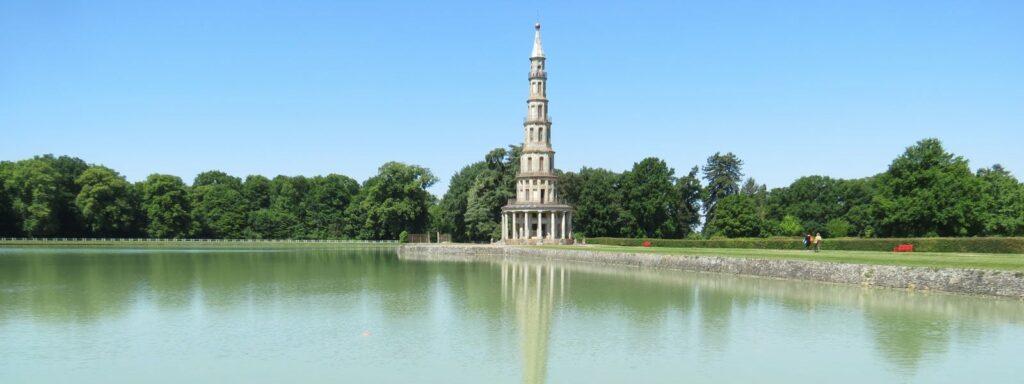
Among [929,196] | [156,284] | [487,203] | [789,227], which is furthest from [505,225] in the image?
[156,284]

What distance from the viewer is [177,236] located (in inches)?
3984

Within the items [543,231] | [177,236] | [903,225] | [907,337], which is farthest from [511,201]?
[907,337]

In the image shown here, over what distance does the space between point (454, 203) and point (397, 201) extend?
368 inches

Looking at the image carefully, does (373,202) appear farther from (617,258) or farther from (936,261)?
(936,261)

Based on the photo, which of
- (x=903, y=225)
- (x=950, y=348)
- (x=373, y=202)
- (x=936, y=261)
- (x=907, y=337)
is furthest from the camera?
(x=373, y=202)

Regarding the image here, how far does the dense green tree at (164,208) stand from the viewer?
328ft

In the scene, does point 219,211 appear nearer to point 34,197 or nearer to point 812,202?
point 34,197

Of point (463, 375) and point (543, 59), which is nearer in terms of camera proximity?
point (463, 375)

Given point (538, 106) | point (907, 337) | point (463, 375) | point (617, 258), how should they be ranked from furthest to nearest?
1. point (538, 106)
2. point (617, 258)
3. point (907, 337)
4. point (463, 375)

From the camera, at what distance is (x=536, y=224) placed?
81.1 metres

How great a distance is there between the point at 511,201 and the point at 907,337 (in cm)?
6194

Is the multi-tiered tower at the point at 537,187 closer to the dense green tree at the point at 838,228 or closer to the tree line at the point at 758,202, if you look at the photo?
the tree line at the point at 758,202

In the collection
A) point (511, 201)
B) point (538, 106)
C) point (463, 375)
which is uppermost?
point (538, 106)

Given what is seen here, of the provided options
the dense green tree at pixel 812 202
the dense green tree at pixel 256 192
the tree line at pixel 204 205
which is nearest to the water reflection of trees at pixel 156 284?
the tree line at pixel 204 205
